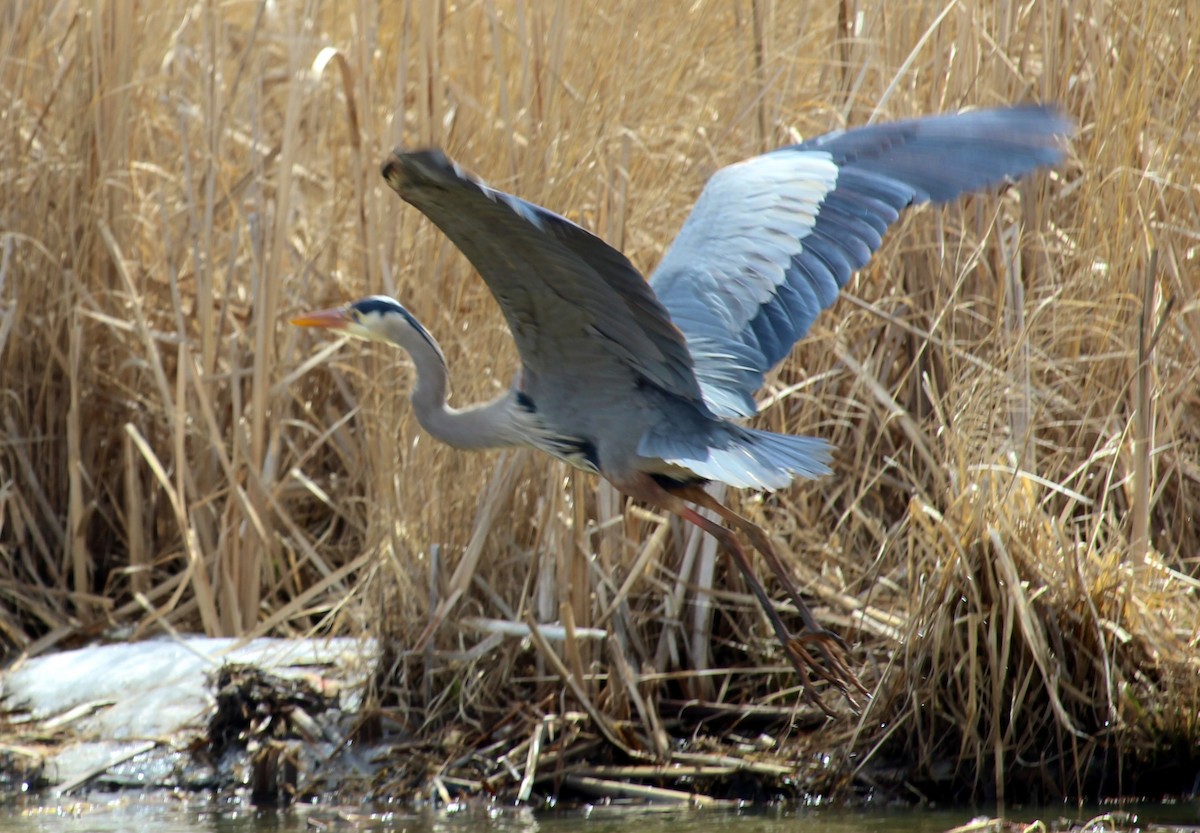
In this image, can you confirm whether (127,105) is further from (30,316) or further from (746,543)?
(746,543)

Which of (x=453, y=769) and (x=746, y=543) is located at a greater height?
(x=746, y=543)

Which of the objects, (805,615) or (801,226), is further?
(801,226)

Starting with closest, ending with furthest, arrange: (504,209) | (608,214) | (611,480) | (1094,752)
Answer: (504,209)
(1094,752)
(611,480)
(608,214)

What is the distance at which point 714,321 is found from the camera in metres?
4.44

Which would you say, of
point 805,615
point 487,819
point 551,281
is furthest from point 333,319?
point 805,615

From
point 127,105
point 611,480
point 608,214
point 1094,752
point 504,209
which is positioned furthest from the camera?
point 127,105

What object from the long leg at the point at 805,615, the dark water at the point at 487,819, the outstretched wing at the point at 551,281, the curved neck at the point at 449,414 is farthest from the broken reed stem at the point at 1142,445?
the curved neck at the point at 449,414

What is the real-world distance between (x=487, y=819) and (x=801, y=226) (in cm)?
177

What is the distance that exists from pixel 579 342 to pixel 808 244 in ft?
2.25

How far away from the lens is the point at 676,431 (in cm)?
427

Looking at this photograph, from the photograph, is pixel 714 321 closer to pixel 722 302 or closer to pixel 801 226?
pixel 722 302

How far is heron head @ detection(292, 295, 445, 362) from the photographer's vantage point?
14.9 ft

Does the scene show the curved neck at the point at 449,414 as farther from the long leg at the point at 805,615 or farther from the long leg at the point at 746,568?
the long leg at the point at 805,615

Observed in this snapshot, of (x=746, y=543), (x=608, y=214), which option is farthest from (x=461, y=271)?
(x=746, y=543)
